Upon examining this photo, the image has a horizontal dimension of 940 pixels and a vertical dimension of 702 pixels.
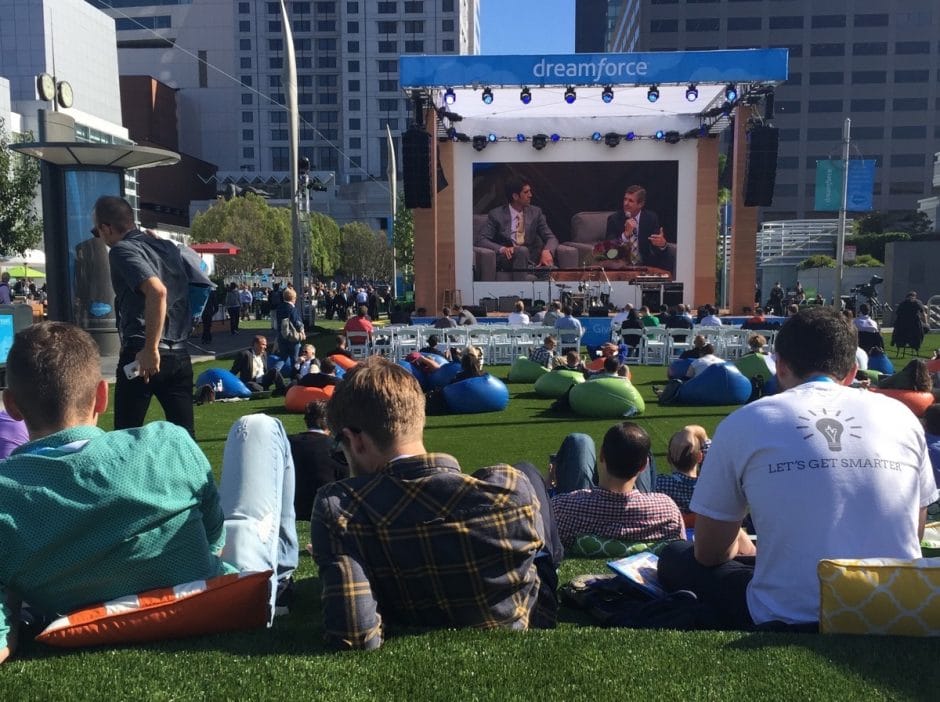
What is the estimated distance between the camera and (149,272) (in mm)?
4520

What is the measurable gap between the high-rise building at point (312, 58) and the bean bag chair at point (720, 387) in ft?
275

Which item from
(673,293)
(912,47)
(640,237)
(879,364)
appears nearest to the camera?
(879,364)

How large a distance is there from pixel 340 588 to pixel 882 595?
1536 mm

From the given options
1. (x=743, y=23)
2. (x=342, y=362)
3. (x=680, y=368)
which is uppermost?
(x=743, y=23)

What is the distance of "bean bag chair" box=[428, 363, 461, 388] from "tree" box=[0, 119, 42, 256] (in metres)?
22.0

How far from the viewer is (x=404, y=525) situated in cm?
232

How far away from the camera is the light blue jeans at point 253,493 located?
2912 millimetres

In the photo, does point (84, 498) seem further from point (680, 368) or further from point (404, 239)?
point (404, 239)

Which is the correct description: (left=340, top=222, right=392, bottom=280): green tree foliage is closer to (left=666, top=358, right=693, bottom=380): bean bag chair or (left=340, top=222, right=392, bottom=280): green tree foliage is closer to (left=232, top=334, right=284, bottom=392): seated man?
(left=232, top=334, right=284, bottom=392): seated man

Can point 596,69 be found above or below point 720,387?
above

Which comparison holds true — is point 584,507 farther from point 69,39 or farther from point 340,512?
point 69,39

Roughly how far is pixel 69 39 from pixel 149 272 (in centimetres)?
6431

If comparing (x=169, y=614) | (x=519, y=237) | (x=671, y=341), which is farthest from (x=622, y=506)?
(x=519, y=237)

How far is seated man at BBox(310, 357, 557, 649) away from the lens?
232 centimetres
